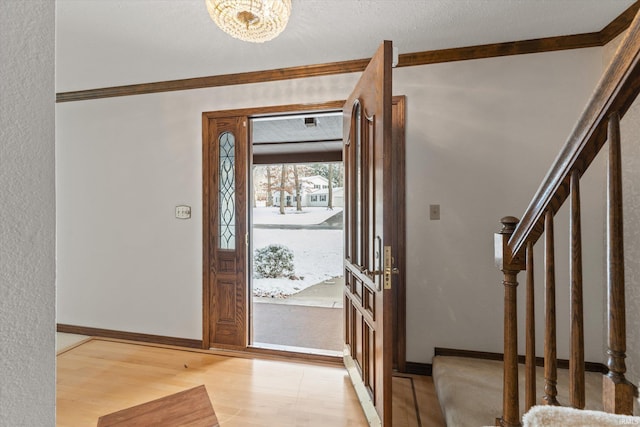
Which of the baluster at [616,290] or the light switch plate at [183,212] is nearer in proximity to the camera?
the baluster at [616,290]

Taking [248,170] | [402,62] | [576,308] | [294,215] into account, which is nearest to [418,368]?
[576,308]

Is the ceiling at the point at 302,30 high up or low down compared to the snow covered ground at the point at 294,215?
up

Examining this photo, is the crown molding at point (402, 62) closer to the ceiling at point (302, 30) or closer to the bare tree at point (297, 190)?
the ceiling at point (302, 30)

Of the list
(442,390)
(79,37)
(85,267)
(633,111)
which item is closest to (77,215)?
(85,267)

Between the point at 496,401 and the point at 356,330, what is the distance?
0.89m

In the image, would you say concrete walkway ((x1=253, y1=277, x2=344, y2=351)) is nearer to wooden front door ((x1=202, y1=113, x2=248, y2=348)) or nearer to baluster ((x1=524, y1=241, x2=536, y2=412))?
wooden front door ((x1=202, y1=113, x2=248, y2=348))

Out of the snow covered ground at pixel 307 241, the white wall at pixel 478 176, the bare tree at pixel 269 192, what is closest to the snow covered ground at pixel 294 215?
the snow covered ground at pixel 307 241

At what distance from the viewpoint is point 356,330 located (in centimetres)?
222

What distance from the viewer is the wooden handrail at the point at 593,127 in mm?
638

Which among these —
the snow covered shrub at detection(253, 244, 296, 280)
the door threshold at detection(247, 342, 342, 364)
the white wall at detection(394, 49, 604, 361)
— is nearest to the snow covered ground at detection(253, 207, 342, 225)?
the snow covered shrub at detection(253, 244, 296, 280)

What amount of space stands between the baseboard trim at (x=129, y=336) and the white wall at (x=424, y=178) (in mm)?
60

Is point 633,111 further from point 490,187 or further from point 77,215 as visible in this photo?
point 77,215

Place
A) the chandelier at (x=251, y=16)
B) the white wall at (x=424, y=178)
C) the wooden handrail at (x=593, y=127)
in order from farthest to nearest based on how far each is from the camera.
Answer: the white wall at (x=424, y=178), the chandelier at (x=251, y=16), the wooden handrail at (x=593, y=127)

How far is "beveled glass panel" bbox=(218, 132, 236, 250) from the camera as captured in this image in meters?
2.79
